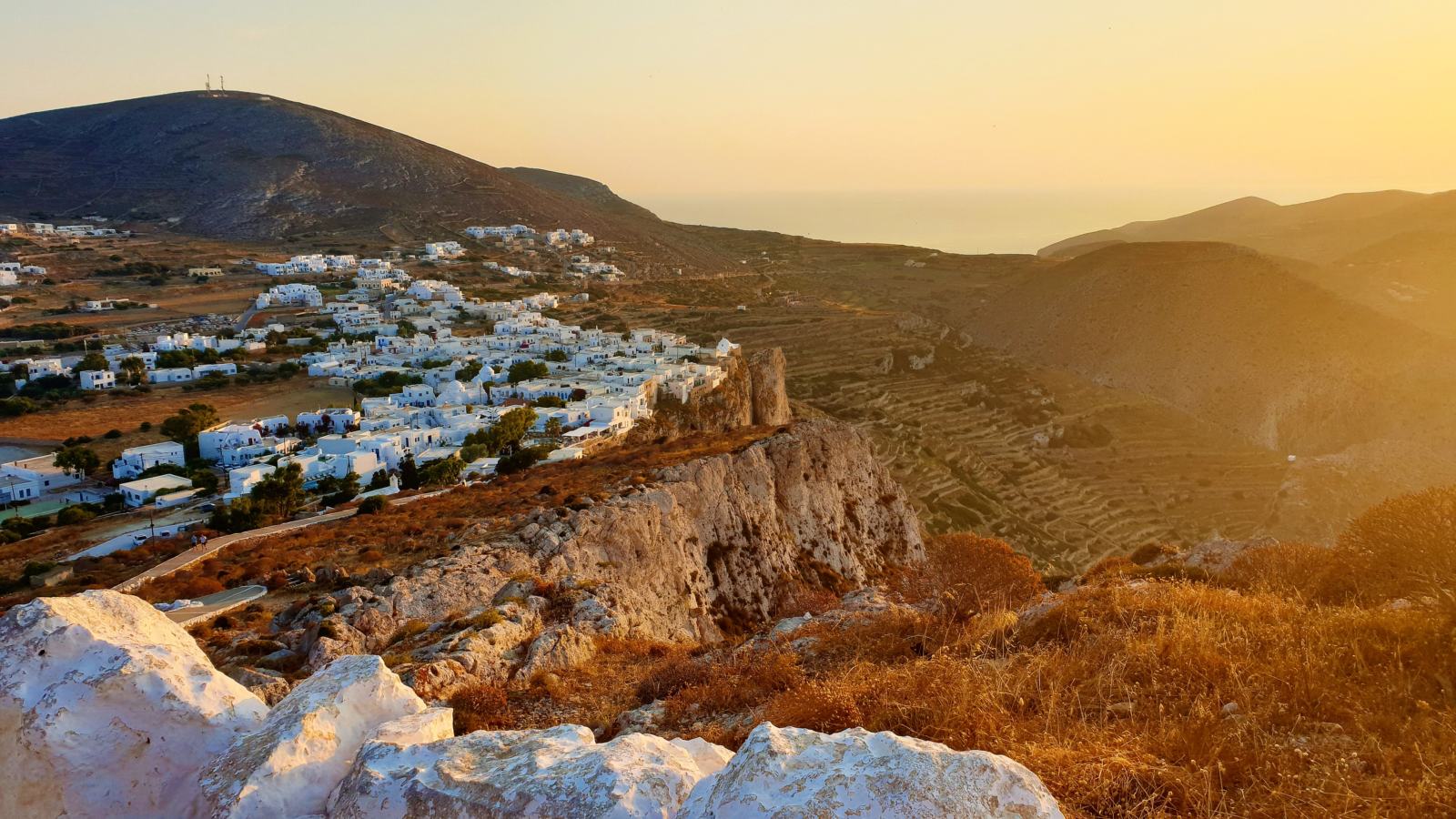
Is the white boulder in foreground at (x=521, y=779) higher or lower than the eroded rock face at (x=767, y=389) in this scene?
higher

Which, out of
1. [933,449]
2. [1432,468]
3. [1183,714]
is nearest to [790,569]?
[1183,714]

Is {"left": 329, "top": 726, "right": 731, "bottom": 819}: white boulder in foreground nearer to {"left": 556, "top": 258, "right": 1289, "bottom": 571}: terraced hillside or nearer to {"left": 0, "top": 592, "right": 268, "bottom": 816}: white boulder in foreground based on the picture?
{"left": 0, "top": 592, "right": 268, "bottom": 816}: white boulder in foreground

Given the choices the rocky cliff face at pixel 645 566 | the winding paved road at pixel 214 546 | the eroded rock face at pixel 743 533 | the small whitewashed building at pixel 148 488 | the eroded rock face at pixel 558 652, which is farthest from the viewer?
the small whitewashed building at pixel 148 488

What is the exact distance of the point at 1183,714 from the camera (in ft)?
14.6

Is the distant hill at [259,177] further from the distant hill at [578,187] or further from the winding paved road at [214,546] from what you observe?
the winding paved road at [214,546]

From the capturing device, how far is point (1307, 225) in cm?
10375

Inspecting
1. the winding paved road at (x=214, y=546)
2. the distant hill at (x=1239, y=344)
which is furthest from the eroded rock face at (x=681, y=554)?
the distant hill at (x=1239, y=344)

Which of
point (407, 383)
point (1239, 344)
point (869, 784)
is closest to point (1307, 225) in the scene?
point (1239, 344)

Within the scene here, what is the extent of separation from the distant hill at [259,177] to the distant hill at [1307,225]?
65.5m

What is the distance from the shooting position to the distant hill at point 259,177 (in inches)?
3435

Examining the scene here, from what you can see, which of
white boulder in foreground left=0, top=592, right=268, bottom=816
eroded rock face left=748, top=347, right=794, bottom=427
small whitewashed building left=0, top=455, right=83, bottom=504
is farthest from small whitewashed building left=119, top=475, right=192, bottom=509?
white boulder in foreground left=0, top=592, right=268, bottom=816

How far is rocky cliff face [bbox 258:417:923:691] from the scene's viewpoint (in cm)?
903

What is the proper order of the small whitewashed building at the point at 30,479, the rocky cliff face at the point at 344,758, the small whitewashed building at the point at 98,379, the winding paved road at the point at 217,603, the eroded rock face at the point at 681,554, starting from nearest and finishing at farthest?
1. the rocky cliff face at the point at 344,758
2. the eroded rock face at the point at 681,554
3. the winding paved road at the point at 217,603
4. the small whitewashed building at the point at 30,479
5. the small whitewashed building at the point at 98,379

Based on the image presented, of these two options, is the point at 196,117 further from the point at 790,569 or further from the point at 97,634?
the point at 97,634
